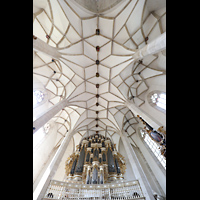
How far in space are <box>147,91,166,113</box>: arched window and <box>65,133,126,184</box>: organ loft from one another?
6515 millimetres

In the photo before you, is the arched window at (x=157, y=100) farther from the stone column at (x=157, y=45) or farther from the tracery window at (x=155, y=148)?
the stone column at (x=157, y=45)

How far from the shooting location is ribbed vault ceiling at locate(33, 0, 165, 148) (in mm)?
8547

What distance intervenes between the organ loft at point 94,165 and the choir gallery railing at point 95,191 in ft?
3.68

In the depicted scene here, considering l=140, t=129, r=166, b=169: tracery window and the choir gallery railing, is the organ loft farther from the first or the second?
l=140, t=129, r=166, b=169: tracery window

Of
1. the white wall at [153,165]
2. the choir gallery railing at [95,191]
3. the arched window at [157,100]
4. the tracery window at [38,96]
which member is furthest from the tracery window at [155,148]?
the tracery window at [38,96]

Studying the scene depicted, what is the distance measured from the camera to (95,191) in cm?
713

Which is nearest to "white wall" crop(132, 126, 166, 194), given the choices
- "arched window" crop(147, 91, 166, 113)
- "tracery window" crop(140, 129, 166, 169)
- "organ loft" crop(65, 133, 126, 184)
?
"tracery window" crop(140, 129, 166, 169)

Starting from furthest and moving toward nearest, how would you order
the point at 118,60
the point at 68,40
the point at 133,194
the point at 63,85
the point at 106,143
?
the point at 106,143 → the point at 63,85 → the point at 118,60 → the point at 68,40 → the point at 133,194
